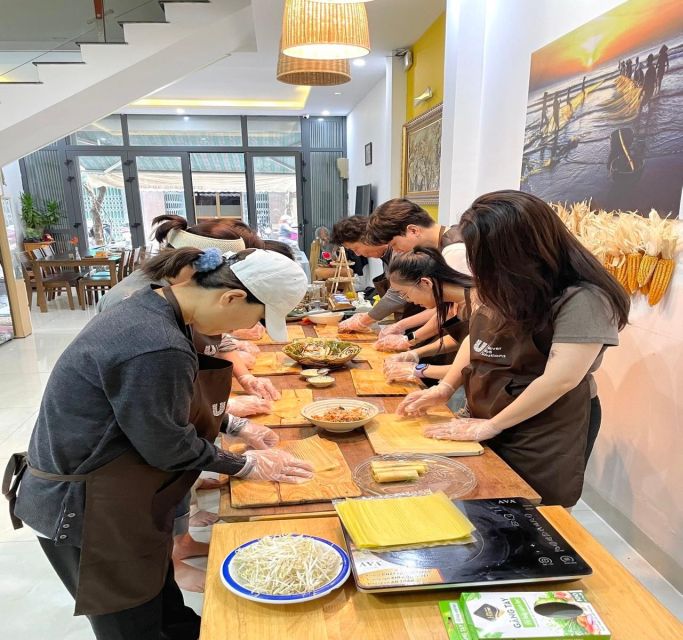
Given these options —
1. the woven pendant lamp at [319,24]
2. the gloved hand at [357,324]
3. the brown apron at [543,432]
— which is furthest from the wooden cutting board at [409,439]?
the woven pendant lamp at [319,24]

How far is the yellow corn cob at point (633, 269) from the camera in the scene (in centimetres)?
210

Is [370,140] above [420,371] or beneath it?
above

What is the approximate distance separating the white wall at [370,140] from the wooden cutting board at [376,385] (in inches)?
180

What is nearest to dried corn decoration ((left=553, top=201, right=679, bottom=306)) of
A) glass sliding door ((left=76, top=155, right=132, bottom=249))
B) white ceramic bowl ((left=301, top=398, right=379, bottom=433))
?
white ceramic bowl ((left=301, top=398, right=379, bottom=433))

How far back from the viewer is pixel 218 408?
148 cm

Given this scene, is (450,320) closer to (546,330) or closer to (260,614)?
(546,330)

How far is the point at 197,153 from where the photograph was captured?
998 centimetres

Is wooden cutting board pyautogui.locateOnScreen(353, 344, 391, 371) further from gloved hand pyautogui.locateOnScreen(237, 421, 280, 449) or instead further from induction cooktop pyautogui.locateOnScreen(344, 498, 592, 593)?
induction cooktop pyautogui.locateOnScreen(344, 498, 592, 593)

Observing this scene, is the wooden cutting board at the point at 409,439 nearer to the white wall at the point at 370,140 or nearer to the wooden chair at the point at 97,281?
the white wall at the point at 370,140

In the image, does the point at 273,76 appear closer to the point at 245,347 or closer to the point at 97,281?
the point at 97,281

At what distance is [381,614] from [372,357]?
1508 millimetres

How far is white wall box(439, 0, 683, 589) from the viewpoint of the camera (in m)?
2.01

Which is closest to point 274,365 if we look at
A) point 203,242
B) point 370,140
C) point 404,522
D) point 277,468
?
point 203,242

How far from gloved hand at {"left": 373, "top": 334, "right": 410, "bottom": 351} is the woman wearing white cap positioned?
120 centimetres
